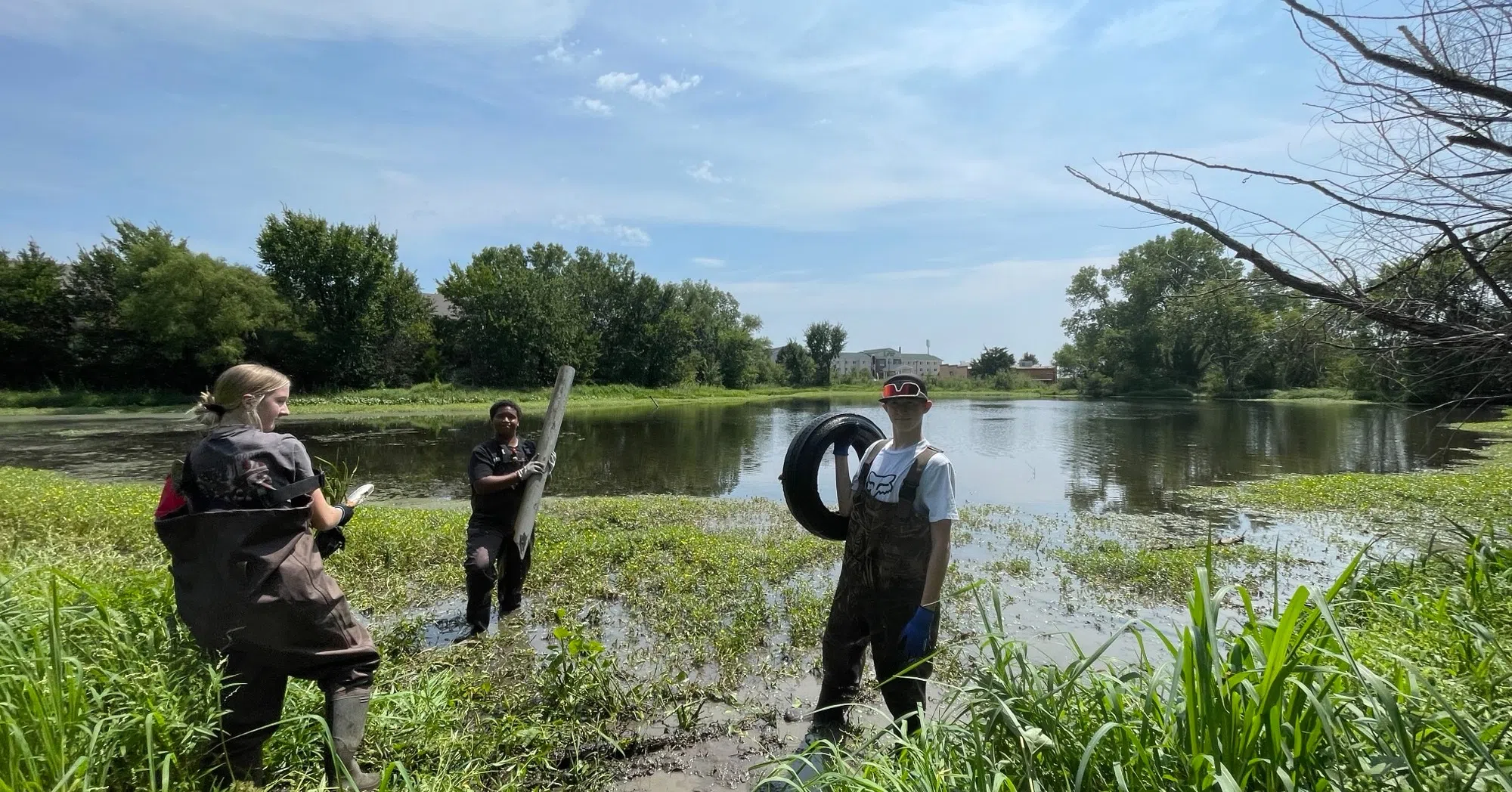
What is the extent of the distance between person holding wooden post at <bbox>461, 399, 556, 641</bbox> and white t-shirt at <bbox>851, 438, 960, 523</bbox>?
11.2ft

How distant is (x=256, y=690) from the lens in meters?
2.79

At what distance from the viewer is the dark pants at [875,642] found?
11.4 feet

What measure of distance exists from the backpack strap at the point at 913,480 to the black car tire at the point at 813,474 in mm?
956

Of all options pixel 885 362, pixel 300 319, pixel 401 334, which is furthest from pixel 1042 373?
pixel 300 319

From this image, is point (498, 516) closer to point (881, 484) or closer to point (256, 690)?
point (256, 690)

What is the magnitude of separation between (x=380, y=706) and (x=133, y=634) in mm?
1178

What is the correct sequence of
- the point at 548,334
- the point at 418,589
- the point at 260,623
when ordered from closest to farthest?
the point at 260,623 → the point at 418,589 → the point at 548,334

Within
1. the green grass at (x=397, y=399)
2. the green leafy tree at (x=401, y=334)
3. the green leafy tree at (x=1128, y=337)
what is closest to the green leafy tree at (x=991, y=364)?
the green leafy tree at (x=1128, y=337)

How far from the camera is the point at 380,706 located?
3.70 m

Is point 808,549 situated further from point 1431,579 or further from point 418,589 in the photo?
point 1431,579

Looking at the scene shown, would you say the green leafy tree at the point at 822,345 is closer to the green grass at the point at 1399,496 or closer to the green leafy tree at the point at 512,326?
the green leafy tree at the point at 512,326

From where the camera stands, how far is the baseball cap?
3.58m

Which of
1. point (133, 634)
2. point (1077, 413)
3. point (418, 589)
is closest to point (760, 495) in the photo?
point (418, 589)

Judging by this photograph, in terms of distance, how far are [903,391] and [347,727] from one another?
304cm
